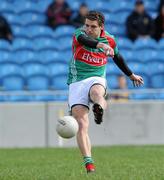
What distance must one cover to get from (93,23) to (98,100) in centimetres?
99

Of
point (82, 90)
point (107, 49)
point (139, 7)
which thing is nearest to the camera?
point (107, 49)

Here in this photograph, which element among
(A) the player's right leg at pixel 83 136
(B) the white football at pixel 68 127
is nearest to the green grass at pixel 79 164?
(A) the player's right leg at pixel 83 136

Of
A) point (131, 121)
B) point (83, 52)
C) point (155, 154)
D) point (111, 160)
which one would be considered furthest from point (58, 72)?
point (83, 52)

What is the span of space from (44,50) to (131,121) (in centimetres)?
374

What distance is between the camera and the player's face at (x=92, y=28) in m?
8.96

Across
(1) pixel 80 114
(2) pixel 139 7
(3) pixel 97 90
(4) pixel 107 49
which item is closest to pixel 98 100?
(3) pixel 97 90

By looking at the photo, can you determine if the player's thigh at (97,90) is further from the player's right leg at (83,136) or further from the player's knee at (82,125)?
the player's knee at (82,125)

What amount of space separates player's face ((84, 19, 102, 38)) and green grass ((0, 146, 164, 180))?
1.76 m

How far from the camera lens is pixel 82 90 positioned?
30.1 ft

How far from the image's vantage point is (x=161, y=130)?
55.8 ft

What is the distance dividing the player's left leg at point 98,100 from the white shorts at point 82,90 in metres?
0.08

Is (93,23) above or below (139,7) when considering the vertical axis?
below

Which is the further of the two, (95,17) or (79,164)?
(79,164)

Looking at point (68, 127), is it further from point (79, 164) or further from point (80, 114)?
point (79, 164)
